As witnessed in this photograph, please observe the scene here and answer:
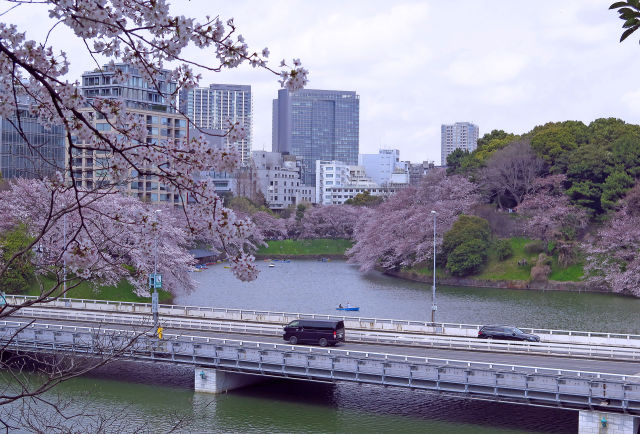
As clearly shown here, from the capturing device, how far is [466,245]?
51.9m

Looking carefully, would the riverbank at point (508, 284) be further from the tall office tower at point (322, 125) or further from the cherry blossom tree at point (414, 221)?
the tall office tower at point (322, 125)

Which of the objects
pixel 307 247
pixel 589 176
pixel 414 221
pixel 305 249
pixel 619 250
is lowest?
pixel 305 249

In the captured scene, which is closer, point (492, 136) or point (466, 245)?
point (466, 245)

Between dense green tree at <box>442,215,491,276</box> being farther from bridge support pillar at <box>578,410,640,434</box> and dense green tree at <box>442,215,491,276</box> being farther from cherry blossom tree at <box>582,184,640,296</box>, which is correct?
bridge support pillar at <box>578,410,640,434</box>

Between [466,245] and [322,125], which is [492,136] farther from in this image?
[322,125]

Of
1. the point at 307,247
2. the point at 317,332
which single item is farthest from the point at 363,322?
the point at 307,247

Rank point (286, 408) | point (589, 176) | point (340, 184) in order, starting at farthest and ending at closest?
point (340, 184), point (589, 176), point (286, 408)

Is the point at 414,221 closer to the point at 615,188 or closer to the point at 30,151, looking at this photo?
the point at 615,188

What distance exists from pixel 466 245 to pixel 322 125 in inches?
5336

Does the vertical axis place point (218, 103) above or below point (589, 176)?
above

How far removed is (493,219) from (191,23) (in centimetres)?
5335

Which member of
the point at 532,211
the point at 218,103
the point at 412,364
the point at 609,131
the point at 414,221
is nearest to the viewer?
the point at 412,364

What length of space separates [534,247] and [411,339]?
31187 millimetres

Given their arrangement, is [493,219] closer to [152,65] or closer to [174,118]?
[174,118]
